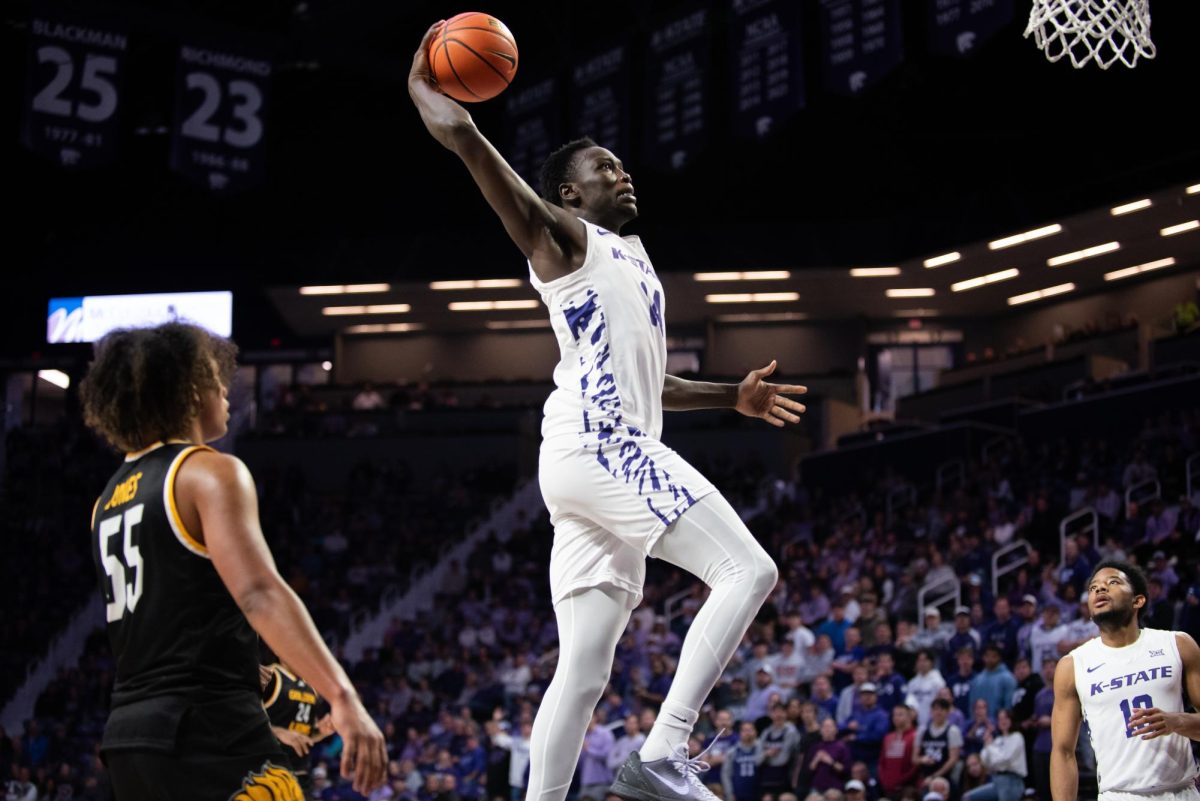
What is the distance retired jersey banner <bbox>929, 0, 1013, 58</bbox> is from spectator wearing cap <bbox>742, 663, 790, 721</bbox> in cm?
722

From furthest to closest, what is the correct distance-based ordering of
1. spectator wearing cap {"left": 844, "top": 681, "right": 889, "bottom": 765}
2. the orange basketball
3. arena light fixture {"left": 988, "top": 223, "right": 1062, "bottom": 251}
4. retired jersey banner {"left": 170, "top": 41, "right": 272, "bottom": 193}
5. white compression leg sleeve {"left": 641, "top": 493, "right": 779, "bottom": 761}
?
arena light fixture {"left": 988, "top": 223, "right": 1062, "bottom": 251} → retired jersey banner {"left": 170, "top": 41, "right": 272, "bottom": 193} → spectator wearing cap {"left": 844, "top": 681, "right": 889, "bottom": 765} → the orange basketball → white compression leg sleeve {"left": 641, "top": 493, "right": 779, "bottom": 761}

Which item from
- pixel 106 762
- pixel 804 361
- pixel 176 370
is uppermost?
pixel 804 361

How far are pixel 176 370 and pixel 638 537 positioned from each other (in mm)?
1730

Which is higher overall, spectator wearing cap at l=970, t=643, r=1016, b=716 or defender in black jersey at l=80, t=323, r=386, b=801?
defender in black jersey at l=80, t=323, r=386, b=801

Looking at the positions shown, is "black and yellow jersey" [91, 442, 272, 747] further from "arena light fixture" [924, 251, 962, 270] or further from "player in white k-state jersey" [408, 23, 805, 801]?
"arena light fixture" [924, 251, 962, 270]

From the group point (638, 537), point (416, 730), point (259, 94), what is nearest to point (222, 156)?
point (259, 94)

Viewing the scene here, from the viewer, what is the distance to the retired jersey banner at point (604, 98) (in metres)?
20.4

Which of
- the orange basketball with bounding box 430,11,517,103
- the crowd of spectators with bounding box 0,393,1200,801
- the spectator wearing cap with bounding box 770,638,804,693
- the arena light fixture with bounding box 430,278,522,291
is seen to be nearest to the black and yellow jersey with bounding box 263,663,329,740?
the orange basketball with bounding box 430,11,517,103

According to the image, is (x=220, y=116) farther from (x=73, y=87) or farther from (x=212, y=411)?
(x=212, y=411)

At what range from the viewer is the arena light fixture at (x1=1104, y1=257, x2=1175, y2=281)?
29984mm

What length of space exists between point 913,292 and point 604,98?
44.2 ft

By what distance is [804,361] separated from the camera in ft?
113

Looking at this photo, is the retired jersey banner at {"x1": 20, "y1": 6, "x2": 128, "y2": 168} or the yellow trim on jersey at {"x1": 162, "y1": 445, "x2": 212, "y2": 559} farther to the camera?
the retired jersey banner at {"x1": 20, "y1": 6, "x2": 128, "y2": 168}

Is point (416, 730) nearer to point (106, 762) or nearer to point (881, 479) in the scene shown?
point (881, 479)
